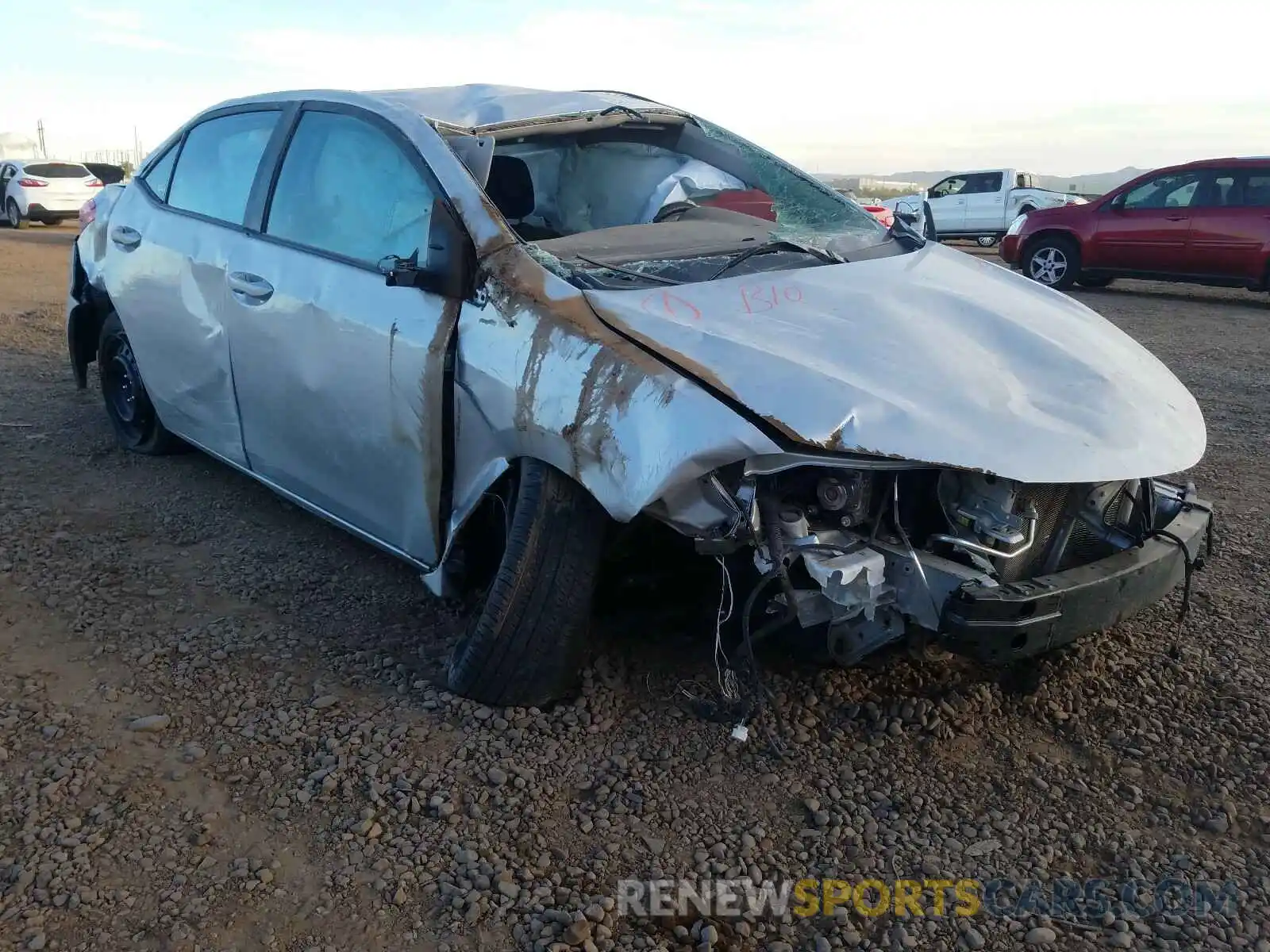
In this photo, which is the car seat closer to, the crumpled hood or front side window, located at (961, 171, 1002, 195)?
the crumpled hood

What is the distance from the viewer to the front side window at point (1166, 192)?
1150 centimetres

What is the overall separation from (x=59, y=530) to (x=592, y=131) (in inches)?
101

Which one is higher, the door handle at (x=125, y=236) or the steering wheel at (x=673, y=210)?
the steering wheel at (x=673, y=210)

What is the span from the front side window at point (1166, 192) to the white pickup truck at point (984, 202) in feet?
33.5

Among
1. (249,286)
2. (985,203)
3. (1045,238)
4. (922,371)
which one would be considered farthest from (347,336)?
(985,203)

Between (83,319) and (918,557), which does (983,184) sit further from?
(918,557)

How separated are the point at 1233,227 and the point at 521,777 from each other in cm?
1142

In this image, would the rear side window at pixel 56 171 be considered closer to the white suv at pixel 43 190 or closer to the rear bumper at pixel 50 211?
the white suv at pixel 43 190

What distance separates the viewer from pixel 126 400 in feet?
15.9

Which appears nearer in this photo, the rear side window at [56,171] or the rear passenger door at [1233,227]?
the rear passenger door at [1233,227]

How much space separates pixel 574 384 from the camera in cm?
251

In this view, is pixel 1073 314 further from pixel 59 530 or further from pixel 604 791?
pixel 59 530

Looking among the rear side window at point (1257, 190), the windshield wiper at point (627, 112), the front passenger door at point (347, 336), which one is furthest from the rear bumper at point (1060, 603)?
the rear side window at point (1257, 190)

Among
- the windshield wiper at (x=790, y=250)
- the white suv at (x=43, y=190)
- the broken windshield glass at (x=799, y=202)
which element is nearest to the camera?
the windshield wiper at (x=790, y=250)
